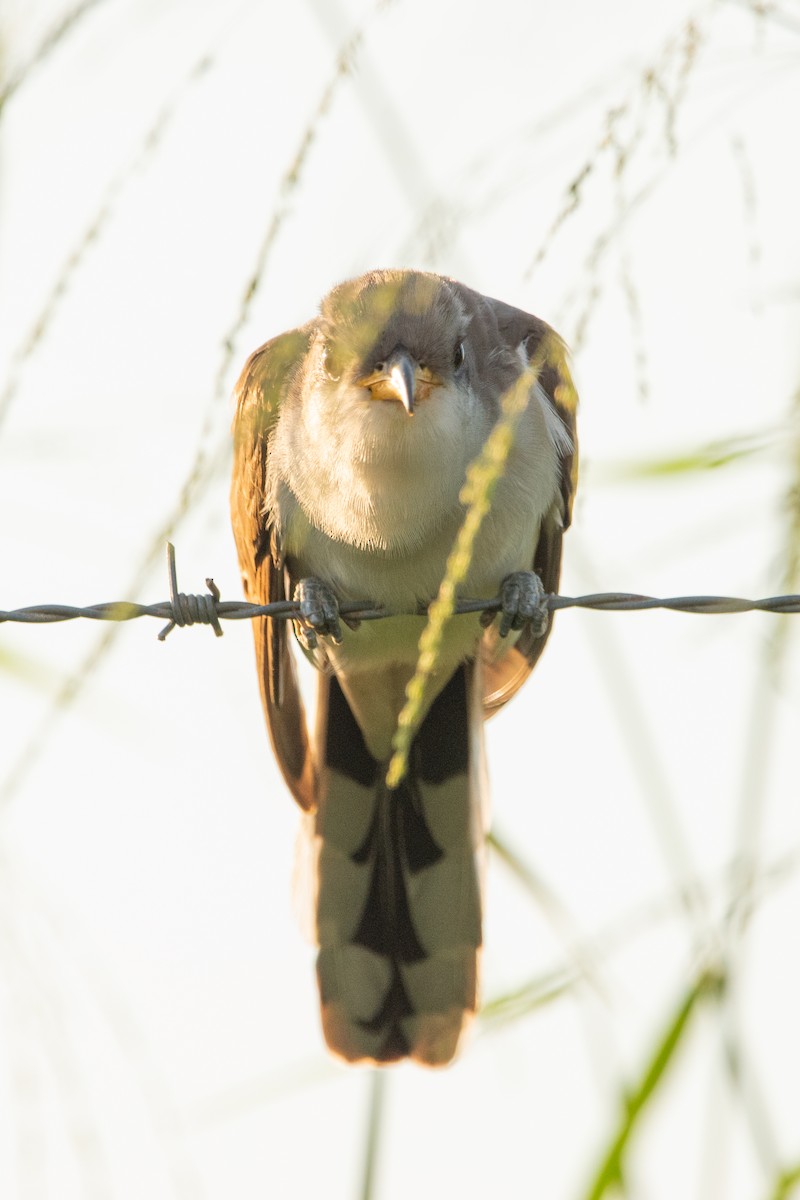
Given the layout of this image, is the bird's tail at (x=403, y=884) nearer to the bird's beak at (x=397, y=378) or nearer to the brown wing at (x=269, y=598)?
the brown wing at (x=269, y=598)

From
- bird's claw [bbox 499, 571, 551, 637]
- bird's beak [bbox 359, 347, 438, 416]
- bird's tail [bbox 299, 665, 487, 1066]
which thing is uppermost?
bird's beak [bbox 359, 347, 438, 416]

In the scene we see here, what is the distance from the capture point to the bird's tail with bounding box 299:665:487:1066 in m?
4.66

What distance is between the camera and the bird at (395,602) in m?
4.50

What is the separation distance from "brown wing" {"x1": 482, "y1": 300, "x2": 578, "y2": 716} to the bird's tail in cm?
16

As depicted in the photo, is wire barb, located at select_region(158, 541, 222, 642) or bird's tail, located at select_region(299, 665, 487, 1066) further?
bird's tail, located at select_region(299, 665, 487, 1066)

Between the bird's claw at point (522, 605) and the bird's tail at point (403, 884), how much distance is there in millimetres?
597

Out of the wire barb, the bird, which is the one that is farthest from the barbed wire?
the bird

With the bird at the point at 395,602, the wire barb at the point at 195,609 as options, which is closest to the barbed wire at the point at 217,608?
the wire barb at the point at 195,609

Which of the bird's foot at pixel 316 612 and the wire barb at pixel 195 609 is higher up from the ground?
the bird's foot at pixel 316 612

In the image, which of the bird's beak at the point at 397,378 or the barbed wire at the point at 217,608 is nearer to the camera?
the barbed wire at the point at 217,608

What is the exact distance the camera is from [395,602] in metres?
4.77

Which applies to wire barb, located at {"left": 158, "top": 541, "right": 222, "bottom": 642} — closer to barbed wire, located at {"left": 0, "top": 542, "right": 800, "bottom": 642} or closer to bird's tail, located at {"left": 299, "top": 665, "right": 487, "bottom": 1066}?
barbed wire, located at {"left": 0, "top": 542, "right": 800, "bottom": 642}

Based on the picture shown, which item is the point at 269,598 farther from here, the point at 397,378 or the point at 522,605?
the point at 397,378

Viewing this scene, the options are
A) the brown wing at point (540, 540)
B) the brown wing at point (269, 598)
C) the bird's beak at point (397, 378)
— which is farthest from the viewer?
the brown wing at point (540, 540)
